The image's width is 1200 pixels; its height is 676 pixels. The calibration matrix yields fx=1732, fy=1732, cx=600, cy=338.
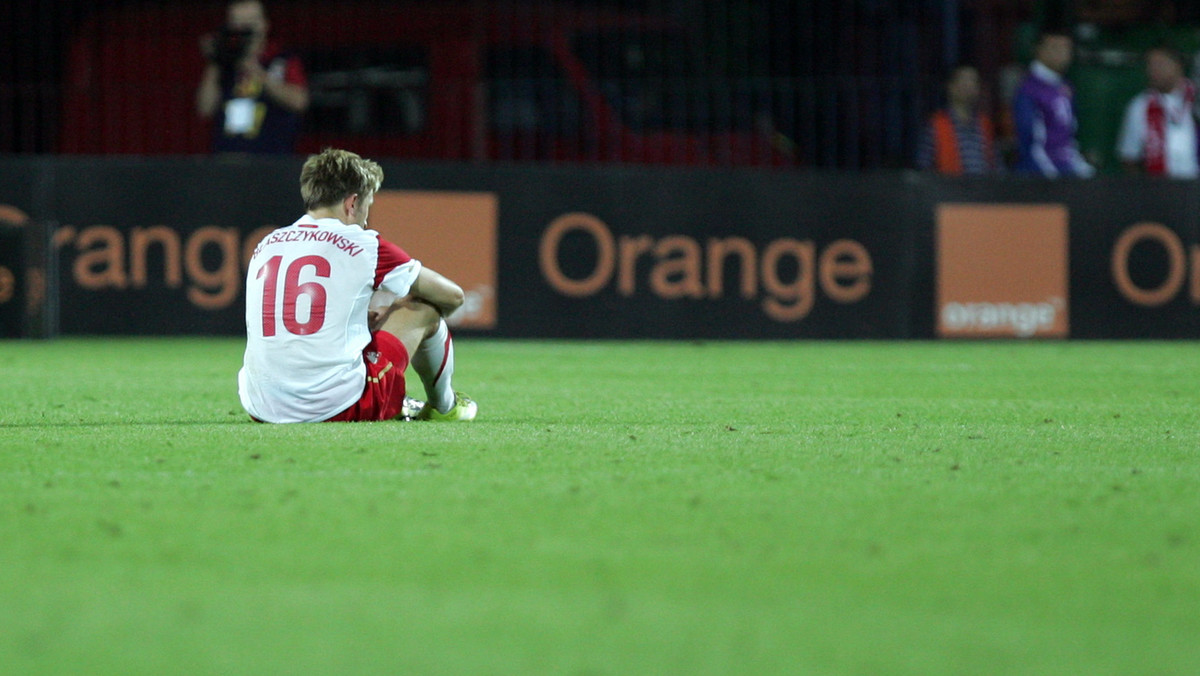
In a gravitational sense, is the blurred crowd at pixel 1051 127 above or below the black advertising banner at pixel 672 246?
above

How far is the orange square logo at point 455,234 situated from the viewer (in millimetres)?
13273

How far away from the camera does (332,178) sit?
257 inches

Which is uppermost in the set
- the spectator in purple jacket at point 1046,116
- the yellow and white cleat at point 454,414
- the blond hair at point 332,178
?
the spectator in purple jacket at point 1046,116

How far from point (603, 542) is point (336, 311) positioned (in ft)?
8.98

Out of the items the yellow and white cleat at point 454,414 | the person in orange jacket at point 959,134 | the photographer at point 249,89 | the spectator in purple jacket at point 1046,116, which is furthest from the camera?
the person in orange jacket at point 959,134

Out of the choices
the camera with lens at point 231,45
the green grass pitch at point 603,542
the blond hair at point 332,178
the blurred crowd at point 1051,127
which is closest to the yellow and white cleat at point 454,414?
the green grass pitch at point 603,542

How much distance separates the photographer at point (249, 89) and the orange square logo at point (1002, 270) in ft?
17.3

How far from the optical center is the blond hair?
6504 mm

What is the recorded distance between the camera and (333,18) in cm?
1722

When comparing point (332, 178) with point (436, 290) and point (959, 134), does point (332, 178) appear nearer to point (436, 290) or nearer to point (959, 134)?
point (436, 290)

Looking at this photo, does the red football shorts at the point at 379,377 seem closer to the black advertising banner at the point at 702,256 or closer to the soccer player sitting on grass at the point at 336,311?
the soccer player sitting on grass at the point at 336,311

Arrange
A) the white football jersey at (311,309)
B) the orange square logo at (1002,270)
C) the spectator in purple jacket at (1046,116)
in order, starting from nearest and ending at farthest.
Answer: the white football jersey at (311,309) → the orange square logo at (1002,270) → the spectator in purple jacket at (1046,116)

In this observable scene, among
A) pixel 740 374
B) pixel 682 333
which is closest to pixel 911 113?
pixel 682 333

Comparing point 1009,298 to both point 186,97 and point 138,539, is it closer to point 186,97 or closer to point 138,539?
point 186,97
